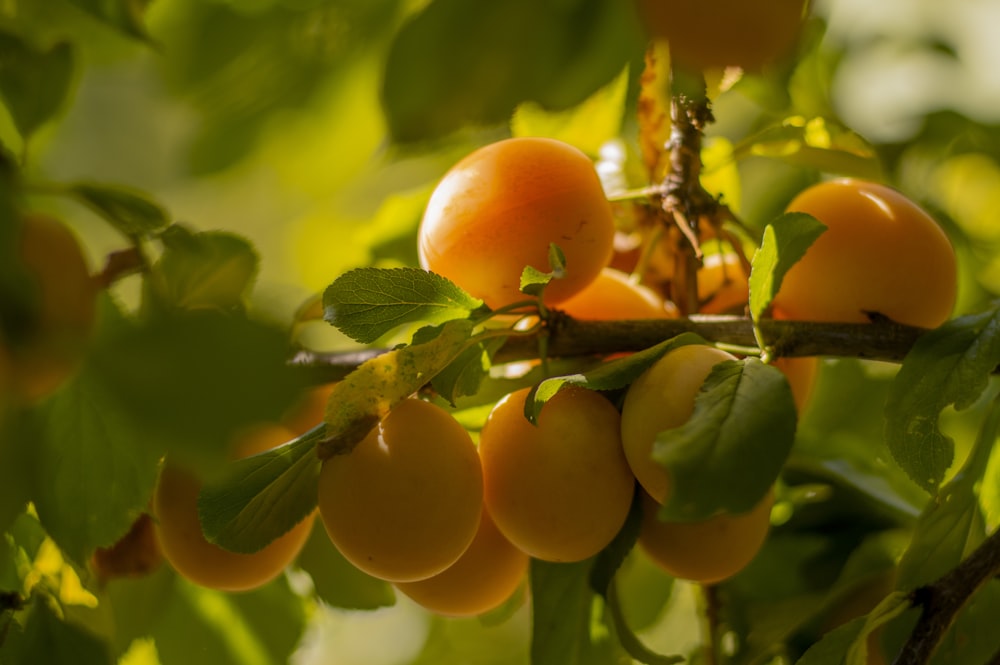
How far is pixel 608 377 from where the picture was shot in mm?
491

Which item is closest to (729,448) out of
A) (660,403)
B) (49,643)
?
(660,403)

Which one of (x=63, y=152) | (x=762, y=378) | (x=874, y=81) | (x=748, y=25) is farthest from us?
(x=874, y=81)

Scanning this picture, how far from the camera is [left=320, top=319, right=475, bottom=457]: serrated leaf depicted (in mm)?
489

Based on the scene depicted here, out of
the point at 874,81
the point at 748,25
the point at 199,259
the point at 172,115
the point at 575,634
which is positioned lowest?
the point at 575,634

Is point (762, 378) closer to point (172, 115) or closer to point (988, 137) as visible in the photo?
point (172, 115)

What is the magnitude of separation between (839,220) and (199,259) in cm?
39

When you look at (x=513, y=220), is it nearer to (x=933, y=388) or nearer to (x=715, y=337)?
(x=715, y=337)

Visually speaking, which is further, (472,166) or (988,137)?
(988,137)

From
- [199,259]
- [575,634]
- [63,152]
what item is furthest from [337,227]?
[575,634]

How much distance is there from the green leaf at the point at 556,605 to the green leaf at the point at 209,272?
0.25m

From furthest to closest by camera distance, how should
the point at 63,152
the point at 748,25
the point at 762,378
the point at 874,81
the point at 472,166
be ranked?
the point at 874,81
the point at 63,152
the point at 472,166
the point at 762,378
the point at 748,25

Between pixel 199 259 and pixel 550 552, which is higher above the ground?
pixel 199 259

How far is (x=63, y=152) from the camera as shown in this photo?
2.80 feet

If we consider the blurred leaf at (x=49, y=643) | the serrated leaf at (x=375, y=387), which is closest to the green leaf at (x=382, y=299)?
the serrated leaf at (x=375, y=387)
